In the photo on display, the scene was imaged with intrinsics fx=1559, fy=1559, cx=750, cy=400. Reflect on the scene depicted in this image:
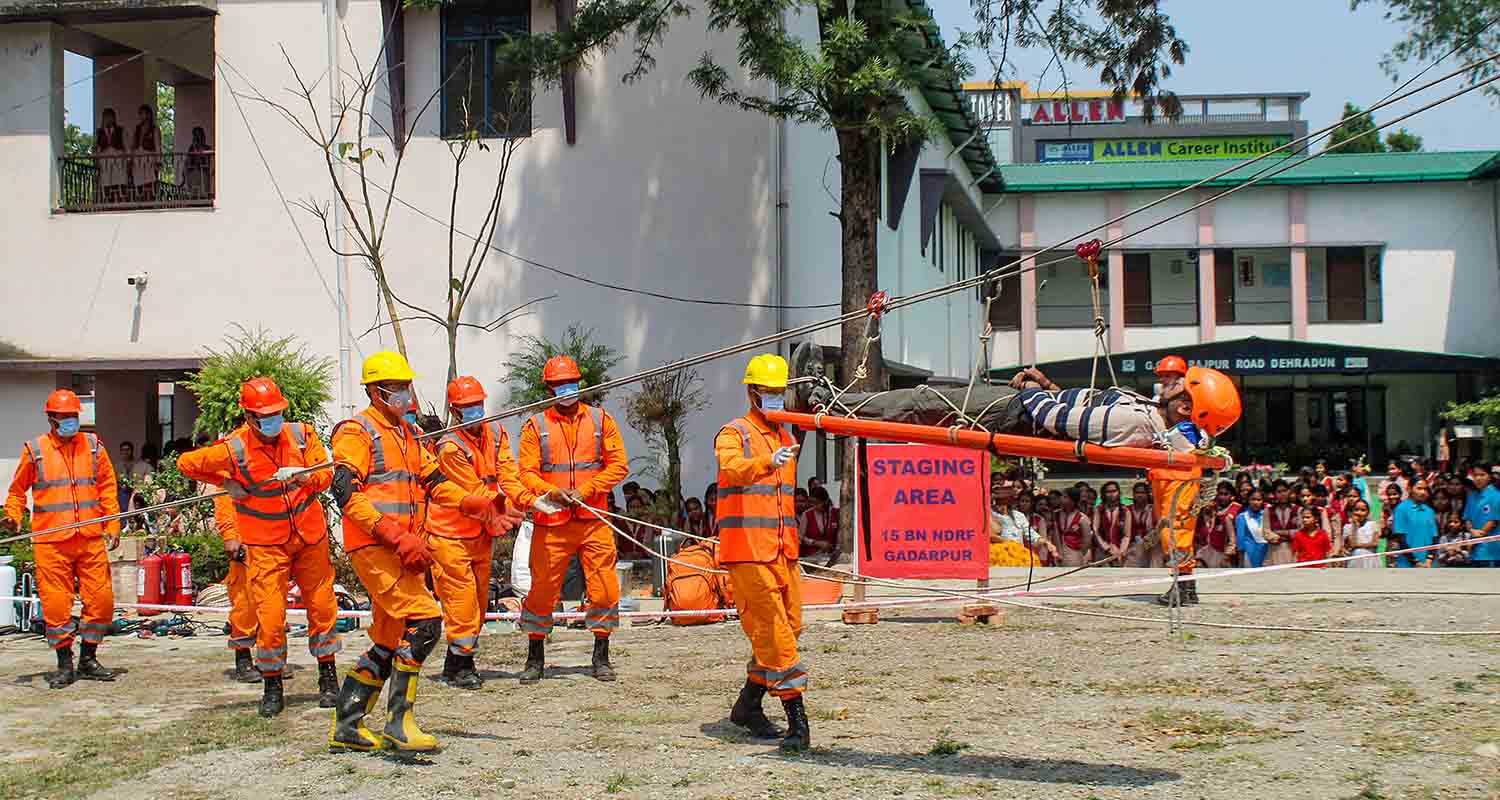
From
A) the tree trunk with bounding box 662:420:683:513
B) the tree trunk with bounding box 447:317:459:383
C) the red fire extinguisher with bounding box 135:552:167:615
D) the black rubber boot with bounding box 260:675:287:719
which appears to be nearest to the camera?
the black rubber boot with bounding box 260:675:287:719

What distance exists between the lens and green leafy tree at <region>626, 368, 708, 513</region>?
17.2 metres

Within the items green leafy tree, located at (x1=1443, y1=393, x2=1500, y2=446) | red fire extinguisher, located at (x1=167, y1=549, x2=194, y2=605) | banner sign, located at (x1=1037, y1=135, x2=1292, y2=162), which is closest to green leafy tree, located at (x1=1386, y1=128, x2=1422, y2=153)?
banner sign, located at (x1=1037, y1=135, x2=1292, y2=162)

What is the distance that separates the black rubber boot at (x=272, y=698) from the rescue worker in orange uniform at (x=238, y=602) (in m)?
0.76

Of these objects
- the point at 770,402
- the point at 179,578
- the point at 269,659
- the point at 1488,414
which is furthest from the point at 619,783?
the point at 1488,414

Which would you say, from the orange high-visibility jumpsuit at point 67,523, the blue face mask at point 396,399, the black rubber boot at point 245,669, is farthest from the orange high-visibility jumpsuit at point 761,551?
the orange high-visibility jumpsuit at point 67,523

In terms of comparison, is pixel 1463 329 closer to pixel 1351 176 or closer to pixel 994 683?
pixel 1351 176

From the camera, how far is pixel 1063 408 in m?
7.93

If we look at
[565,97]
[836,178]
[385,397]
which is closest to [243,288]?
[565,97]

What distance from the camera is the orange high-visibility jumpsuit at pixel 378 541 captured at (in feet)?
26.7

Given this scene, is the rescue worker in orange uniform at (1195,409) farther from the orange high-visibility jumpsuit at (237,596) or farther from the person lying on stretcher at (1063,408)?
the orange high-visibility jumpsuit at (237,596)

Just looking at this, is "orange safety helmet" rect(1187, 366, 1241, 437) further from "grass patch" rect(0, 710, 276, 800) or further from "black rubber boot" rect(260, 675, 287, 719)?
"black rubber boot" rect(260, 675, 287, 719)

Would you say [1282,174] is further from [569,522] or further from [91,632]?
[91,632]

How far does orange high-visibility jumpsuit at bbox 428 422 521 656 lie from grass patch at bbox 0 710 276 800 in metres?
1.41

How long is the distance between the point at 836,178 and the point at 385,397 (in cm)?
1348
